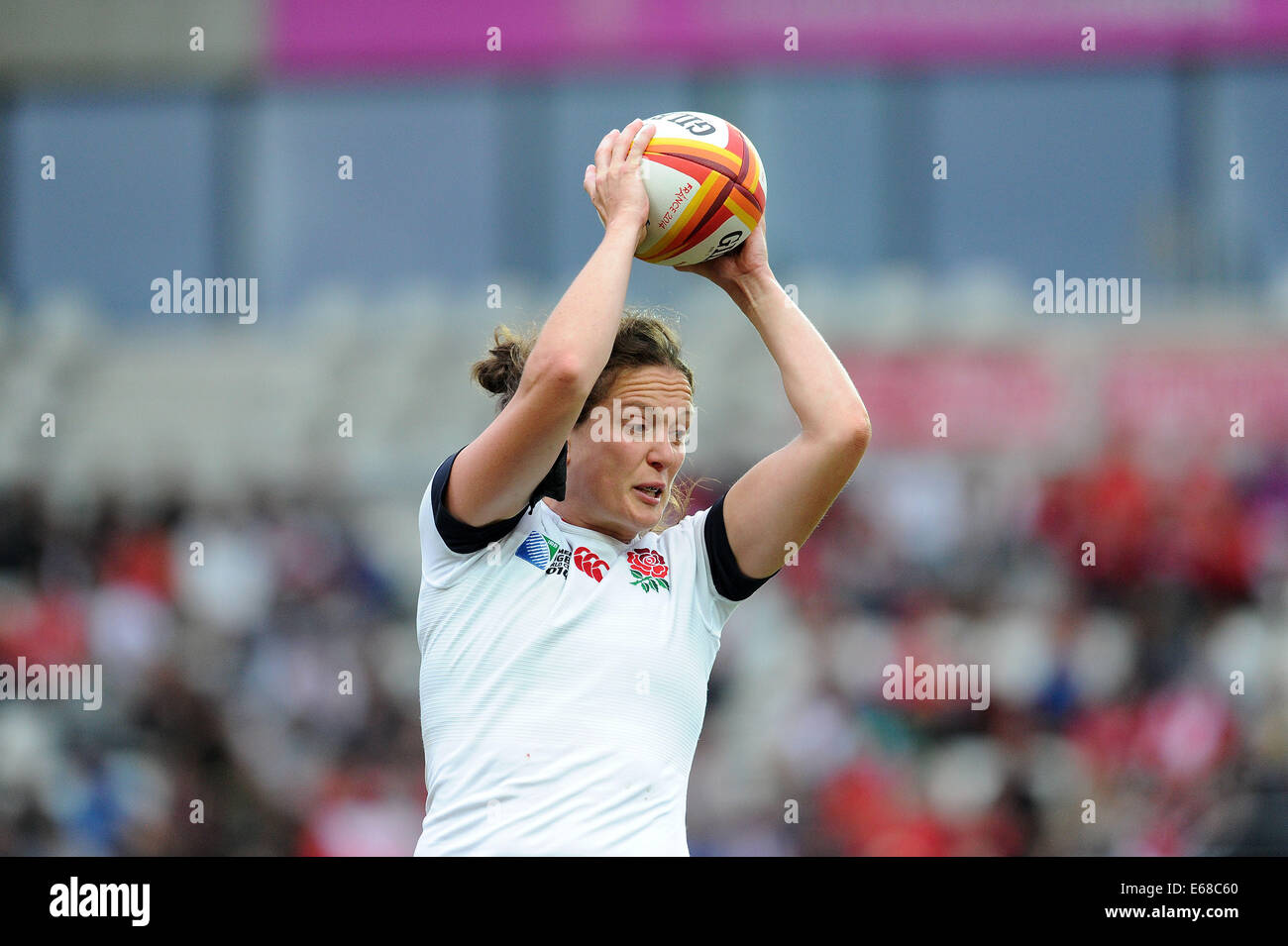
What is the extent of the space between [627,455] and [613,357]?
262 mm

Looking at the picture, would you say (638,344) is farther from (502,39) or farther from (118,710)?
(502,39)

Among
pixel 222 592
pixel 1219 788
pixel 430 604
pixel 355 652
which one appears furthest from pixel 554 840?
pixel 222 592

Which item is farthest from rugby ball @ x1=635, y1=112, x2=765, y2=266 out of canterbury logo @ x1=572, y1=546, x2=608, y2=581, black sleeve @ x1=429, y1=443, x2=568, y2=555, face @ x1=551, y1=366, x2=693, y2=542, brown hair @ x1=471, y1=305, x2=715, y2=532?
canterbury logo @ x1=572, y1=546, x2=608, y2=581

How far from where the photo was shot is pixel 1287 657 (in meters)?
8.62

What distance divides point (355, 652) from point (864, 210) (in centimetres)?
636

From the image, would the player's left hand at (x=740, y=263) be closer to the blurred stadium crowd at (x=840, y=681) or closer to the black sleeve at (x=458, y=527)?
the black sleeve at (x=458, y=527)

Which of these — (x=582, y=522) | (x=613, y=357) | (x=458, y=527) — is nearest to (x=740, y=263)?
(x=613, y=357)

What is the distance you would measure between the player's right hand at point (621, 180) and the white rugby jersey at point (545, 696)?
1.98ft

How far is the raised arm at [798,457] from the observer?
2.98 meters

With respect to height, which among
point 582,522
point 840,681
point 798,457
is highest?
point 798,457

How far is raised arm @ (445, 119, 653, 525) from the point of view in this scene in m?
2.65

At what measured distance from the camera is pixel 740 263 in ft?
10.5

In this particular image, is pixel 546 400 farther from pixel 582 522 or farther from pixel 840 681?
pixel 840 681

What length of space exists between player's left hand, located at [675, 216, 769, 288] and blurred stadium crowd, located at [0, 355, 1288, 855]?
197 inches
